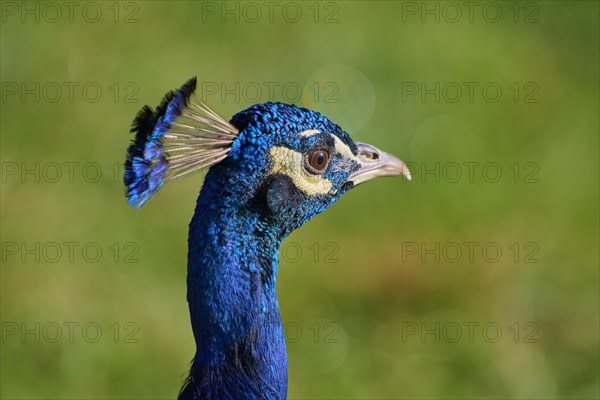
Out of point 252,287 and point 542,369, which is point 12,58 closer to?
point 542,369

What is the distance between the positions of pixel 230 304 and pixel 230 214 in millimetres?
174

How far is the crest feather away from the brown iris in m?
0.20

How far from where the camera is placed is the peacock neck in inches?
74.0

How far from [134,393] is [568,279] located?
1689 millimetres

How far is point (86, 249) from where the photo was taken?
150 inches

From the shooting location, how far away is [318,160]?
211 cm

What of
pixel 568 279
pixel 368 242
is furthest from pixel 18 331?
pixel 568 279

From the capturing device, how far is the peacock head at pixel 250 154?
73.6 inches
